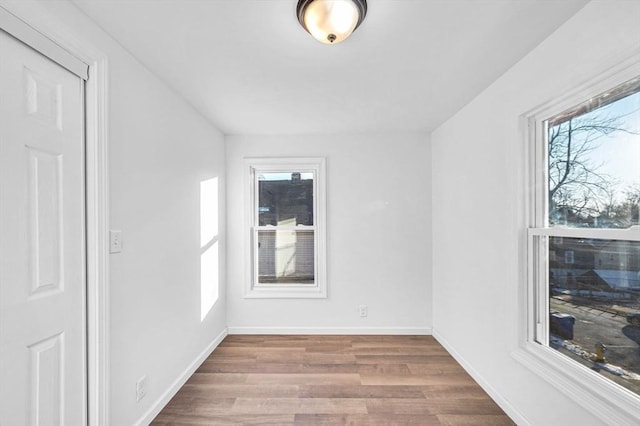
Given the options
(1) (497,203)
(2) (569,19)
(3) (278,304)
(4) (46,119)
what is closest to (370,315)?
(3) (278,304)

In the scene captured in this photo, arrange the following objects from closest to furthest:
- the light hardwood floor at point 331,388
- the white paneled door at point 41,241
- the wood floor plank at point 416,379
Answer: the white paneled door at point 41,241 → the light hardwood floor at point 331,388 → the wood floor plank at point 416,379

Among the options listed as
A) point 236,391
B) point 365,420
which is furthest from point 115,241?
point 365,420

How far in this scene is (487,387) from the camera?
7.78ft

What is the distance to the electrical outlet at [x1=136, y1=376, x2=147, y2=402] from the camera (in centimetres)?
190

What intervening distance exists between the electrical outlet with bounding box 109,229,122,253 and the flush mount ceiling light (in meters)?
1.48

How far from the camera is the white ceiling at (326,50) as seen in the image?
148 centimetres

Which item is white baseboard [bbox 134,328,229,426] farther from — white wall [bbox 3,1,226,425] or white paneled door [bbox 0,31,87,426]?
white paneled door [bbox 0,31,87,426]

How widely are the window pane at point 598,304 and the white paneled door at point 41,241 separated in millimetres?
2600

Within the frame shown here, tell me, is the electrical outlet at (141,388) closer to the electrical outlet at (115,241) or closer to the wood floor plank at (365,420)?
the electrical outlet at (115,241)

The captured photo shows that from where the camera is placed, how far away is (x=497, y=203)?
226 cm

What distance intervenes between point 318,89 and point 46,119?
1667mm

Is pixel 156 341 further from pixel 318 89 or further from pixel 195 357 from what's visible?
pixel 318 89

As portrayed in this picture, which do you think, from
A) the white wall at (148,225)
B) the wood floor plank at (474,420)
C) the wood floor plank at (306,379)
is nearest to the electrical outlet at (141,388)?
the white wall at (148,225)

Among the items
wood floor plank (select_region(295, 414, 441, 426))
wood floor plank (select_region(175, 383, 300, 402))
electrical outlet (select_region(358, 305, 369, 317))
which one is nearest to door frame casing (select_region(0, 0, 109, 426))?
wood floor plank (select_region(175, 383, 300, 402))
